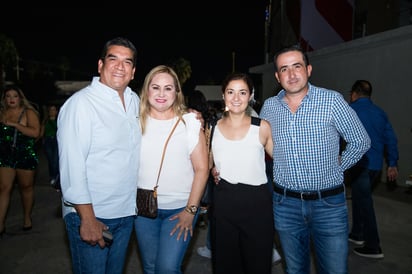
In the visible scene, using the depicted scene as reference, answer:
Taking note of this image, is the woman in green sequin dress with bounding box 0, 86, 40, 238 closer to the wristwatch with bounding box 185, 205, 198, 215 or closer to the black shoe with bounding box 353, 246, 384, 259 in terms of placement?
the wristwatch with bounding box 185, 205, 198, 215

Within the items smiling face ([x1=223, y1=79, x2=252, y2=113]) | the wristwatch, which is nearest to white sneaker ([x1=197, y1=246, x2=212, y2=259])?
the wristwatch

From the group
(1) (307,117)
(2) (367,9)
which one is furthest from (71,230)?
(2) (367,9)

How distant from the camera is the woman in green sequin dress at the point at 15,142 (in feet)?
15.6

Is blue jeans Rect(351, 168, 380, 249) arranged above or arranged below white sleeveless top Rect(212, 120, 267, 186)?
below

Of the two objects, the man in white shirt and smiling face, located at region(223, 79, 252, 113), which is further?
smiling face, located at region(223, 79, 252, 113)

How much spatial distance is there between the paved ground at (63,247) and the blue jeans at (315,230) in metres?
1.48

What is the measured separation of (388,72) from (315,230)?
7.49 metres

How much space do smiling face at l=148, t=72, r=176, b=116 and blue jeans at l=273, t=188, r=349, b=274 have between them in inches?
46.9

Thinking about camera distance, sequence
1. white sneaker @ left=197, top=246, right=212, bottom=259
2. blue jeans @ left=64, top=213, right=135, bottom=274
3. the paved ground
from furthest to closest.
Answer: white sneaker @ left=197, top=246, right=212, bottom=259 → the paved ground → blue jeans @ left=64, top=213, right=135, bottom=274

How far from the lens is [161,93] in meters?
2.65

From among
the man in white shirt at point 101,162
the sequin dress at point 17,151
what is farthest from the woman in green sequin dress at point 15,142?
the man in white shirt at point 101,162

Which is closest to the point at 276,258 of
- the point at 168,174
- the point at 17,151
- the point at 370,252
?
the point at 370,252

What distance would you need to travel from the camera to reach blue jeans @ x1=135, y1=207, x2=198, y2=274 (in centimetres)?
252

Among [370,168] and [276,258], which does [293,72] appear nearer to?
[370,168]
